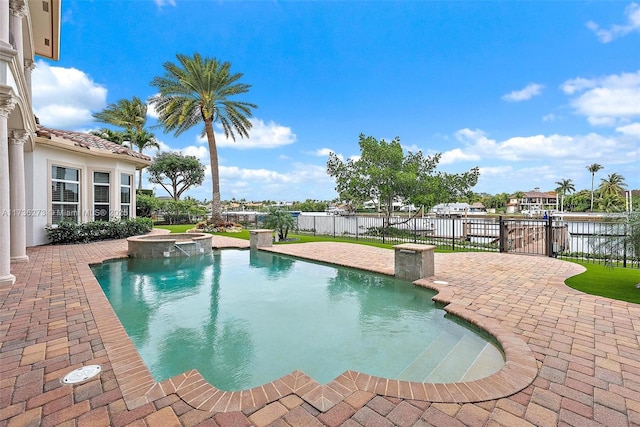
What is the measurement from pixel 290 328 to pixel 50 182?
45.7 ft

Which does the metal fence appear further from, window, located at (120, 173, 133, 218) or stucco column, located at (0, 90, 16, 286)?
stucco column, located at (0, 90, 16, 286)

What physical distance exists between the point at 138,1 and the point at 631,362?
18051 mm

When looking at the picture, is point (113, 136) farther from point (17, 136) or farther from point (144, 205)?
point (17, 136)

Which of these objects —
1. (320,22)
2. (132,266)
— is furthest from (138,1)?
(132,266)

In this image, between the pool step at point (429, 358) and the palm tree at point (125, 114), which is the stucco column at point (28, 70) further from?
the palm tree at point (125, 114)

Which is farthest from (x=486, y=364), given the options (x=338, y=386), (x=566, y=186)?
(x=566, y=186)

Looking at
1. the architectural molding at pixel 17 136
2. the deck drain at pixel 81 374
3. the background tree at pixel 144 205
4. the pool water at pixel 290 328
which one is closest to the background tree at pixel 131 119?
the background tree at pixel 144 205

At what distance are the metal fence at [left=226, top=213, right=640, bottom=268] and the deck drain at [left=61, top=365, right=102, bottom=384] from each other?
28.9 ft

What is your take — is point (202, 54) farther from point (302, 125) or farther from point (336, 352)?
point (336, 352)

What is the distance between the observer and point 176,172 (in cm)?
3828

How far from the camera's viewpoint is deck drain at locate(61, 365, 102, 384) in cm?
268

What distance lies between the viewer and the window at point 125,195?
1584 centimetres

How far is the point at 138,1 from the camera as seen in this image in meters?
12.5

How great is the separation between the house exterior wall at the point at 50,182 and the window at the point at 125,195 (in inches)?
12.1
